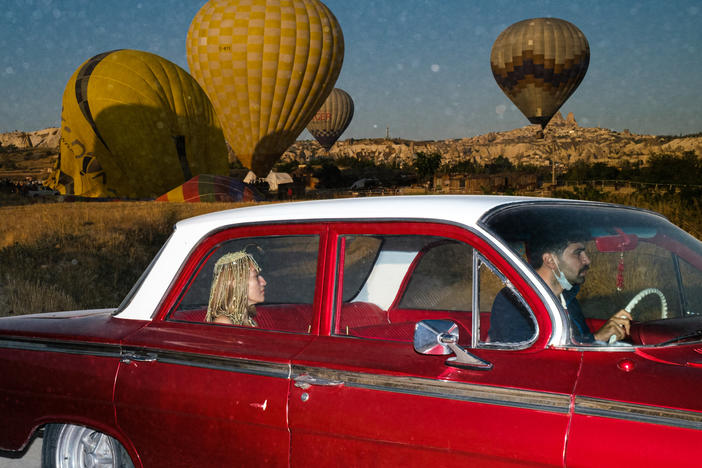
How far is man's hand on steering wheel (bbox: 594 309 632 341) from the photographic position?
9.04ft

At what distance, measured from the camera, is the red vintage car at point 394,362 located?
7.75 ft

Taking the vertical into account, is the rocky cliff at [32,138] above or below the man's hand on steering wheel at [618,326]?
above

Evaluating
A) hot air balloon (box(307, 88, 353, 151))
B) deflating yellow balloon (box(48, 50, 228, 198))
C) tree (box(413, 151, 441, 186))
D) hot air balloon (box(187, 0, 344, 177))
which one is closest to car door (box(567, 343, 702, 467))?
deflating yellow balloon (box(48, 50, 228, 198))

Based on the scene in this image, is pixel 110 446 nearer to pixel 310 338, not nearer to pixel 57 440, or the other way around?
pixel 57 440

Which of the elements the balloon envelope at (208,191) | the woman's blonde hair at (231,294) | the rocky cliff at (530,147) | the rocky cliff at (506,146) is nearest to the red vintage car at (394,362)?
the woman's blonde hair at (231,294)

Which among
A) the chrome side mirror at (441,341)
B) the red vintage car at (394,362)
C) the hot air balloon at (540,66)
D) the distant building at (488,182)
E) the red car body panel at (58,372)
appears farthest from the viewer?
the hot air balloon at (540,66)

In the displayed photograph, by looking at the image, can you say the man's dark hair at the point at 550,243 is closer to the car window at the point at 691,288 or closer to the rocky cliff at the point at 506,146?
the car window at the point at 691,288

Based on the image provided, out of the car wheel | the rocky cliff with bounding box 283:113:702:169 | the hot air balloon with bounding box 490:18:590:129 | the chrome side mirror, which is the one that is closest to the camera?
the chrome side mirror

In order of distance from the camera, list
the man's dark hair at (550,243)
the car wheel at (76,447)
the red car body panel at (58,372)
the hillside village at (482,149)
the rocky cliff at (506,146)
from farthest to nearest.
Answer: the rocky cliff at (506,146) → the hillside village at (482,149) → the car wheel at (76,447) → the red car body panel at (58,372) → the man's dark hair at (550,243)

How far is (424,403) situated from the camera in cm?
260

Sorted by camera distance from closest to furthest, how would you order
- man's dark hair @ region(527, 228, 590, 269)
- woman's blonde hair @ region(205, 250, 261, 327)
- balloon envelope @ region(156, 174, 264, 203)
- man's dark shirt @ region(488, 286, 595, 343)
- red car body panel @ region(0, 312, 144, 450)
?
man's dark shirt @ region(488, 286, 595, 343) < man's dark hair @ region(527, 228, 590, 269) < red car body panel @ region(0, 312, 144, 450) < woman's blonde hair @ region(205, 250, 261, 327) < balloon envelope @ region(156, 174, 264, 203)

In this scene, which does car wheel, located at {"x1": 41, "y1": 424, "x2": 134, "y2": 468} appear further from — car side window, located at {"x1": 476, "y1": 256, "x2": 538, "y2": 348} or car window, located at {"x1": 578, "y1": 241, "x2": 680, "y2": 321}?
car window, located at {"x1": 578, "y1": 241, "x2": 680, "y2": 321}

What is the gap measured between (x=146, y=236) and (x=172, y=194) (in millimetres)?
15196

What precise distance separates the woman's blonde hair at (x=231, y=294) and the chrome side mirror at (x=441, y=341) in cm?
124
